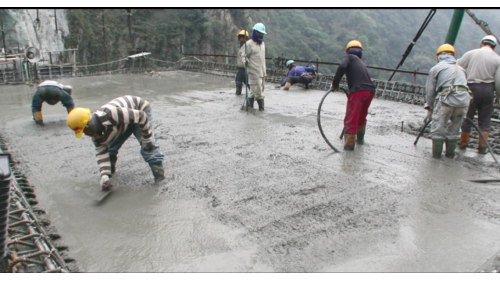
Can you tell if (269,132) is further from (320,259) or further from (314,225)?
(320,259)

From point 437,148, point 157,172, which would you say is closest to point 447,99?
point 437,148

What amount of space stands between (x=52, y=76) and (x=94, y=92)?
3800 millimetres

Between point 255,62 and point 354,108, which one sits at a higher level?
point 255,62

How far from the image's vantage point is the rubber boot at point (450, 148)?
4703 millimetres

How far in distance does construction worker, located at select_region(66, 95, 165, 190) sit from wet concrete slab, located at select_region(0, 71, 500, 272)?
0.29m

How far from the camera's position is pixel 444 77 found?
464cm

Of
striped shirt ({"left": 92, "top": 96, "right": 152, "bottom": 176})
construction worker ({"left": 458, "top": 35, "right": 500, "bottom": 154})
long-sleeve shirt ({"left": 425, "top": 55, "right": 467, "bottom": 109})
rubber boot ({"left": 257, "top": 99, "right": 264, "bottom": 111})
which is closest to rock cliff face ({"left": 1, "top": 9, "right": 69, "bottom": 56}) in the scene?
rubber boot ({"left": 257, "top": 99, "right": 264, "bottom": 111})

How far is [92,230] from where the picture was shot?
3.03 m

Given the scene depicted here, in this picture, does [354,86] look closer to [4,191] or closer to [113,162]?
[113,162]

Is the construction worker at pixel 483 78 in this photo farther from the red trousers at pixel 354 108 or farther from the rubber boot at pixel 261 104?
the rubber boot at pixel 261 104

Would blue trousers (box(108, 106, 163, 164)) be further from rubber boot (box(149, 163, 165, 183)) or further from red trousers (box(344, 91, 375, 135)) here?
red trousers (box(344, 91, 375, 135))

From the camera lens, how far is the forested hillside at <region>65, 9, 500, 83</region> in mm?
29125

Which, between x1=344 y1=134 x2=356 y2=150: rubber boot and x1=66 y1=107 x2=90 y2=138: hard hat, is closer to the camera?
x1=66 y1=107 x2=90 y2=138: hard hat

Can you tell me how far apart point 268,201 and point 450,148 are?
268 cm
